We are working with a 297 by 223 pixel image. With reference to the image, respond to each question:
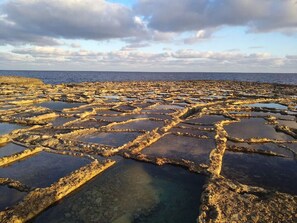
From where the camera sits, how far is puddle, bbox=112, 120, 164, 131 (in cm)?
1266

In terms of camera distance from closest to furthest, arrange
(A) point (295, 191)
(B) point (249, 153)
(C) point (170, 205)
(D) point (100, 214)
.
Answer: (D) point (100, 214), (C) point (170, 205), (A) point (295, 191), (B) point (249, 153)

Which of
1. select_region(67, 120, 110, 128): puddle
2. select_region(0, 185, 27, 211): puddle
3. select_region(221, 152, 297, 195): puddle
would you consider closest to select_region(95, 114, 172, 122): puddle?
select_region(67, 120, 110, 128): puddle

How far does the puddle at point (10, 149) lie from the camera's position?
8898 millimetres

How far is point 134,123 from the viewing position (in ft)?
44.9

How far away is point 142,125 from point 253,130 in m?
5.54

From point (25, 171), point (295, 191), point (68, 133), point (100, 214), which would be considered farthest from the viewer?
point (68, 133)

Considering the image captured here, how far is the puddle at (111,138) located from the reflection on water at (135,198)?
2624mm

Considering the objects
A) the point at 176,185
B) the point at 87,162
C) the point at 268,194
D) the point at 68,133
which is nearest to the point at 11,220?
the point at 87,162

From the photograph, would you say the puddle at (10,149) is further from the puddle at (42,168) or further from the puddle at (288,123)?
the puddle at (288,123)

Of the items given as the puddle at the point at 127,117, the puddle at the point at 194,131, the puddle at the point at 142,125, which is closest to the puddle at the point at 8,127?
the puddle at the point at 127,117

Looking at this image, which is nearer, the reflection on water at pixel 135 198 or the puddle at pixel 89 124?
the reflection on water at pixel 135 198

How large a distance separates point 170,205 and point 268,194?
2.32 metres

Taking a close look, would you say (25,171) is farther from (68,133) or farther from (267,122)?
(267,122)

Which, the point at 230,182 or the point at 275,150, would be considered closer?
the point at 230,182
